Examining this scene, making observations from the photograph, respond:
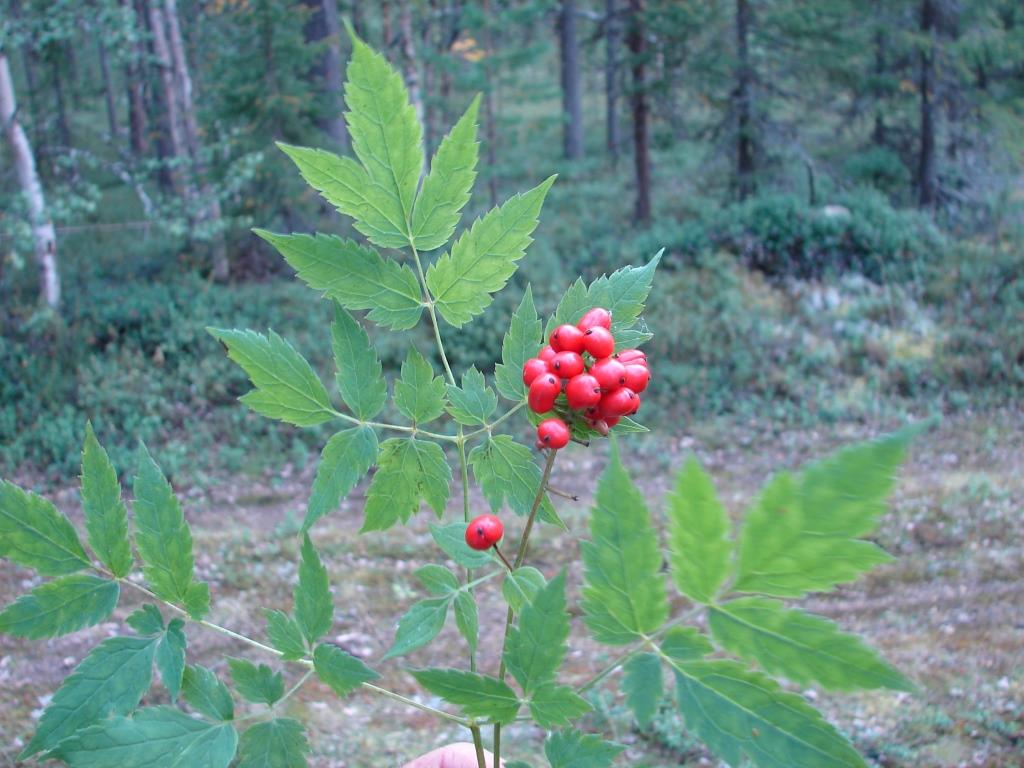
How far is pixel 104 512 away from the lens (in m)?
1.26

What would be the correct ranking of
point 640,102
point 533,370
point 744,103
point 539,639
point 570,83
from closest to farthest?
point 539,639
point 533,370
point 640,102
point 744,103
point 570,83

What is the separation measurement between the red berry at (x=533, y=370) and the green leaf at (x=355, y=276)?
233mm

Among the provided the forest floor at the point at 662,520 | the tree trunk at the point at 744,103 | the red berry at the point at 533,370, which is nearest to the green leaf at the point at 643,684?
the red berry at the point at 533,370

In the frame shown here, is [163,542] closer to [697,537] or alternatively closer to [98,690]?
[98,690]

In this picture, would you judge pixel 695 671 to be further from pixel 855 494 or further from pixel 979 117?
pixel 979 117

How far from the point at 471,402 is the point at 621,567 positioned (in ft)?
1.42

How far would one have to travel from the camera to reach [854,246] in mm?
13406

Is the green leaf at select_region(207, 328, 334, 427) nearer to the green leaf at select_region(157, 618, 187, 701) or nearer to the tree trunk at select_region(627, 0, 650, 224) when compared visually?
the green leaf at select_region(157, 618, 187, 701)

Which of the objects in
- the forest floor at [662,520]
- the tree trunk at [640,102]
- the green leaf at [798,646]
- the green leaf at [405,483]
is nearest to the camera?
the green leaf at [798,646]

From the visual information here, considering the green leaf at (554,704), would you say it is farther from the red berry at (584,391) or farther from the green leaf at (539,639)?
the red berry at (584,391)

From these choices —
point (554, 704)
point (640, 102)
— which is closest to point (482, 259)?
point (554, 704)

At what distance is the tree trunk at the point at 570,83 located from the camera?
22.6 m

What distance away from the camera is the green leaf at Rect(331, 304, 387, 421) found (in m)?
1.33

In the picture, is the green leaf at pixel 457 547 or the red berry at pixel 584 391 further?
the green leaf at pixel 457 547
